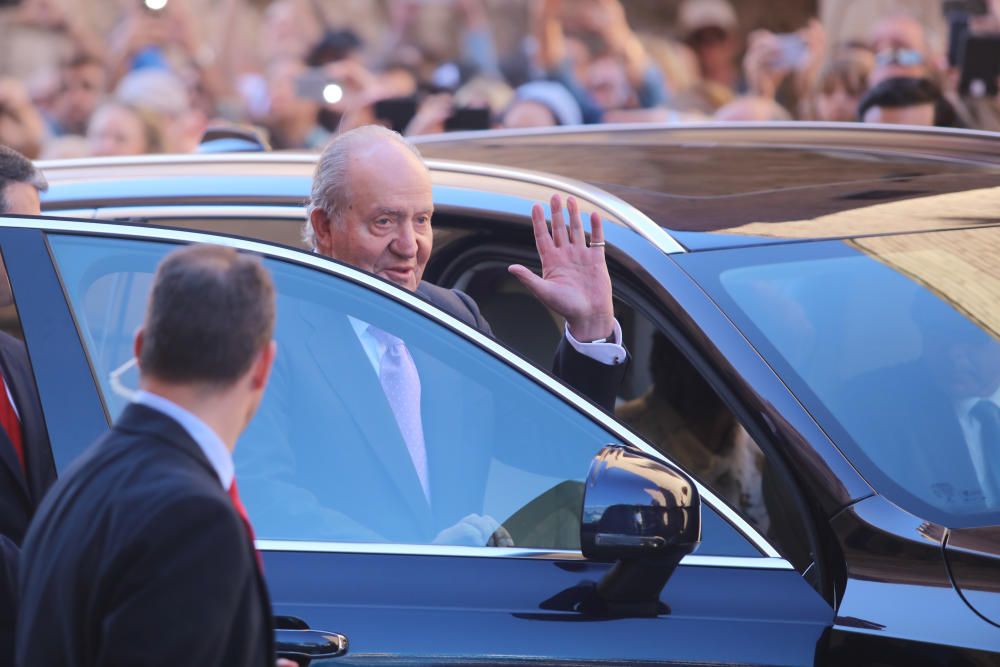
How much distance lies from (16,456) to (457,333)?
2.40 ft

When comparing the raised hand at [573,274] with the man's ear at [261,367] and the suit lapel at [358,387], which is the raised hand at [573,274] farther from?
the man's ear at [261,367]

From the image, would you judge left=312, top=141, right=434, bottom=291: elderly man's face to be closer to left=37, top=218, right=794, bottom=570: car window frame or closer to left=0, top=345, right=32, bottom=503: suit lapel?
left=37, top=218, right=794, bottom=570: car window frame

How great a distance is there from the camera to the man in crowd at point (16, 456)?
82.4 inches

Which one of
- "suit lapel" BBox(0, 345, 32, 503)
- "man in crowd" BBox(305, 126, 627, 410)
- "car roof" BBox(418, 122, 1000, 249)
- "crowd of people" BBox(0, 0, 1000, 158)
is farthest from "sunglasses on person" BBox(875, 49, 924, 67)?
"suit lapel" BBox(0, 345, 32, 503)

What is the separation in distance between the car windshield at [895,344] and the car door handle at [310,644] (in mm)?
892

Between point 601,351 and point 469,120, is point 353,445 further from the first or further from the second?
point 469,120

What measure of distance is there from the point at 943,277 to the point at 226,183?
1560 millimetres

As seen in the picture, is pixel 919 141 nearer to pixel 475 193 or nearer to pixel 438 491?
pixel 475 193

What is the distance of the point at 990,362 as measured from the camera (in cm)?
262

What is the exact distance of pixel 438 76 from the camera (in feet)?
26.4

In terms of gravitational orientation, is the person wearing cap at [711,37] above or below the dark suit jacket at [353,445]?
above

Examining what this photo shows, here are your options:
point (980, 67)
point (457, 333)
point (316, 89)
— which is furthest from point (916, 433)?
point (316, 89)

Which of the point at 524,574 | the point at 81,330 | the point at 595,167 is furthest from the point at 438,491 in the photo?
the point at 595,167

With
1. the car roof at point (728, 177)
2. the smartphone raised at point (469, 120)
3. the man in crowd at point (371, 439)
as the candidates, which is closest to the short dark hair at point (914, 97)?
the smartphone raised at point (469, 120)
